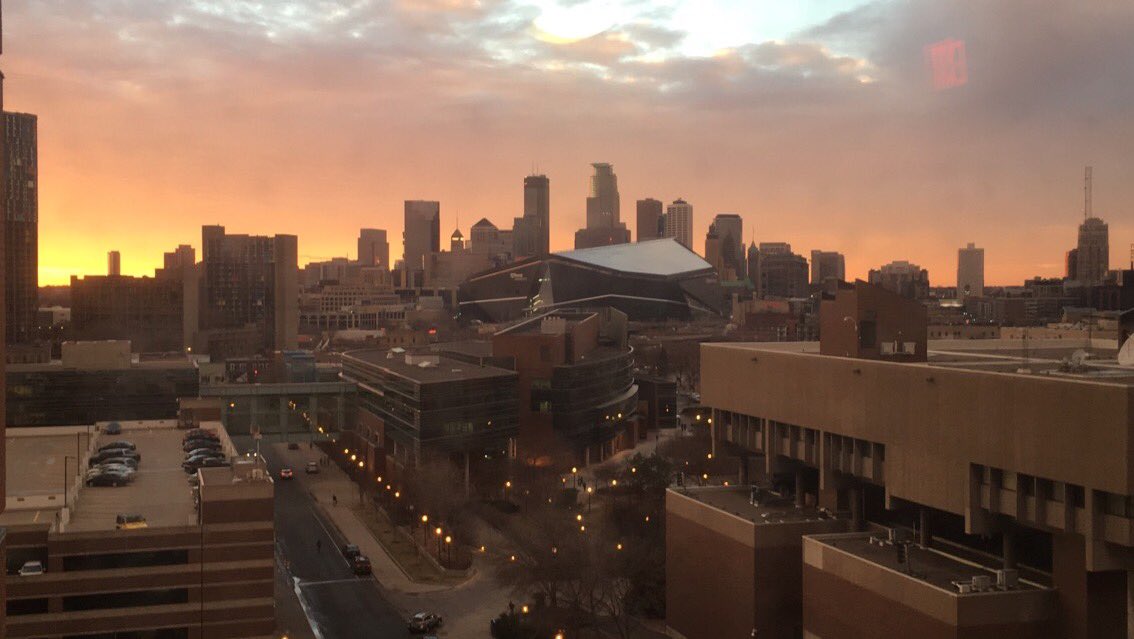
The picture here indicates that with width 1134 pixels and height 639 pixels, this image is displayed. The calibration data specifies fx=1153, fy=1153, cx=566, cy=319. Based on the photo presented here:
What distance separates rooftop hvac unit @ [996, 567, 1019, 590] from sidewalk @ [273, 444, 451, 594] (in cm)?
1342

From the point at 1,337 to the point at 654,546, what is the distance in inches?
606

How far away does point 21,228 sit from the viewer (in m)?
88.2

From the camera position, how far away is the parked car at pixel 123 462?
22.4 metres

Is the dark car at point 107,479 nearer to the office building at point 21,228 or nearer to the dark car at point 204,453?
the dark car at point 204,453

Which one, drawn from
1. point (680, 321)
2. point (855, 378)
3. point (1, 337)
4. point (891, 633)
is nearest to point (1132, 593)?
point (891, 633)

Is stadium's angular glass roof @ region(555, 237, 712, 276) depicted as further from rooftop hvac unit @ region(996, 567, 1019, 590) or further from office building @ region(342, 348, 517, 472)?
rooftop hvac unit @ region(996, 567, 1019, 590)

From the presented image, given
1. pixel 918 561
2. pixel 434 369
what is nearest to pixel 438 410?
pixel 434 369

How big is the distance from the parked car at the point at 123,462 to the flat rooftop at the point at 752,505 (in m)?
10.7

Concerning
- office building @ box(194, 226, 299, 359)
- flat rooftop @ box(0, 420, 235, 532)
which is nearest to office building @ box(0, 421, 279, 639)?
flat rooftop @ box(0, 420, 235, 532)

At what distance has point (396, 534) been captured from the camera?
28.9 m

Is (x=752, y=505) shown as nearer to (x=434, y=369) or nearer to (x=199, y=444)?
(x=199, y=444)

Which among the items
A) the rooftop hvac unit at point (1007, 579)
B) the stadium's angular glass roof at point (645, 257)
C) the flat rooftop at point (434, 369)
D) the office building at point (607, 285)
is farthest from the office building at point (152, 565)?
the stadium's angular glass roof at point (645, 257)

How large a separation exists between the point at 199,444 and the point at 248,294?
8458 centimetres

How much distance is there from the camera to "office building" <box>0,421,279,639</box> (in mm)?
16312
